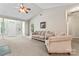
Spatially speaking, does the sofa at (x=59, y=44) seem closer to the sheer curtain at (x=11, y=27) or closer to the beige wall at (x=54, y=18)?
the beige wall at (x=54, y=18)

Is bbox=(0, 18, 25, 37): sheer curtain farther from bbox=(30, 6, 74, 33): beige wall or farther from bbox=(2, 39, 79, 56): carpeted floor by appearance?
bbox=(30, 6, 74, 33): beige wall

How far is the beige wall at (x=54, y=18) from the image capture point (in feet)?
7.45

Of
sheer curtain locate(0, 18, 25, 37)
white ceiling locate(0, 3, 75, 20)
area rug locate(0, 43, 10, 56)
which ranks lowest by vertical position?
area rug locate(0, 43, 10, 56)

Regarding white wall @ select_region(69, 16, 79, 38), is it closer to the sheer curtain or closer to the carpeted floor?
the carpeted floor

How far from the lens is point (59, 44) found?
2.29 meters

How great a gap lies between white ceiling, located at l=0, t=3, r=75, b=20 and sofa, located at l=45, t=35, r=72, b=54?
0.64 metres

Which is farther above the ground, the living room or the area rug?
the living room

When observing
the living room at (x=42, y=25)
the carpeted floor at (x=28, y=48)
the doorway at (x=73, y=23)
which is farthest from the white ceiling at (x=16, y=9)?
the carpeted floor at (x=28, y=48)

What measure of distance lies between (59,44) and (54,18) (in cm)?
55

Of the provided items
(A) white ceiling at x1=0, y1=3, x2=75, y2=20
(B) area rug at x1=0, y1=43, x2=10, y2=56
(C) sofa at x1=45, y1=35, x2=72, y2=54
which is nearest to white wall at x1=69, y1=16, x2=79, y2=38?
(C) sofa at x1=45, y1=35, x2=72, y2=54

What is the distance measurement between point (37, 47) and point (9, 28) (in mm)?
702

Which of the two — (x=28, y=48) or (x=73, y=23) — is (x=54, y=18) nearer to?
(x=73, y=23)

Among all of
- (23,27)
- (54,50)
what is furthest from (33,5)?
(54,50)

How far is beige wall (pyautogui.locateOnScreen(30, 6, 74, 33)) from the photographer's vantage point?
7.45ft
